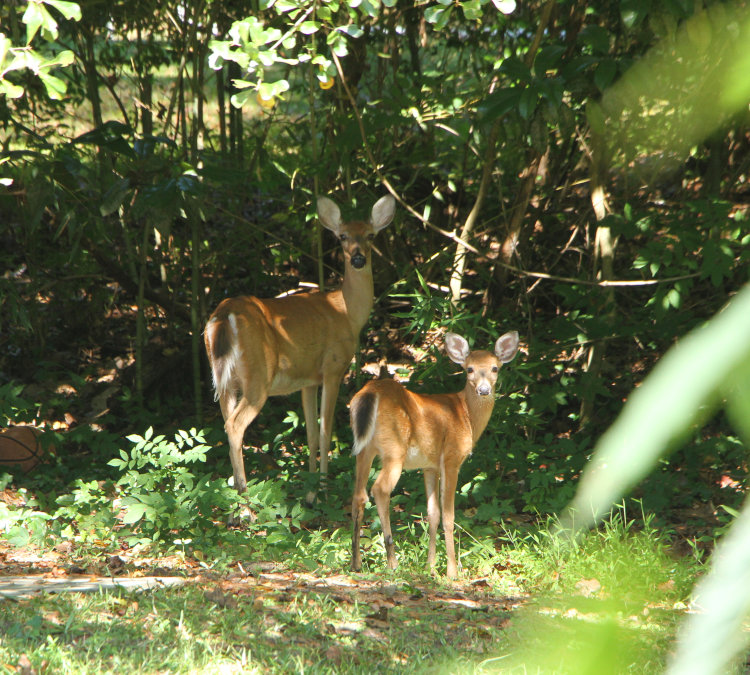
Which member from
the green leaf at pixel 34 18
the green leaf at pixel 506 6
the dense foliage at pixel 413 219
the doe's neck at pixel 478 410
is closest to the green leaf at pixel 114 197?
the dense foliage at pixel 413 219

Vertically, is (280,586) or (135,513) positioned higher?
(135,513)

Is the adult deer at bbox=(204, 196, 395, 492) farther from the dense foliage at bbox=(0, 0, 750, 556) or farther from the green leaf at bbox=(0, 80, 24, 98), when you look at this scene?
the green leaf at bbox=(0, 80, 24, 98)

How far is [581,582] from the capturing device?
489 centimetres

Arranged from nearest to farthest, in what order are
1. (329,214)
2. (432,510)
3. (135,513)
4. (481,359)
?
(135,513), (432,510), (481,359), (329,214)

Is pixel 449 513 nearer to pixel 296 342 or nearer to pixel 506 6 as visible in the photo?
pixel 296 342

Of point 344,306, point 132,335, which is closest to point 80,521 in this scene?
point 344,306

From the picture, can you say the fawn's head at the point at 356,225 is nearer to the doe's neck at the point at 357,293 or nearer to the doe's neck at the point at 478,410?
the doe's neck at the point at 357,293

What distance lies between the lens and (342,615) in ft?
13.1

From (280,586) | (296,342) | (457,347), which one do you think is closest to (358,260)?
(296,342)

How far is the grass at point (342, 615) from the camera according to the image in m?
3.30

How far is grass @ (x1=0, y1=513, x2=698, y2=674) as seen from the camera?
10.8 ft

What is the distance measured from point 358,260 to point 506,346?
1505 mm

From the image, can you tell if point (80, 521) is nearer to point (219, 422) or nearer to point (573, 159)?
point (219, 422)

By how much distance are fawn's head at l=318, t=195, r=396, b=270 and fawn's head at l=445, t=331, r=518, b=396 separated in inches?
56.7
